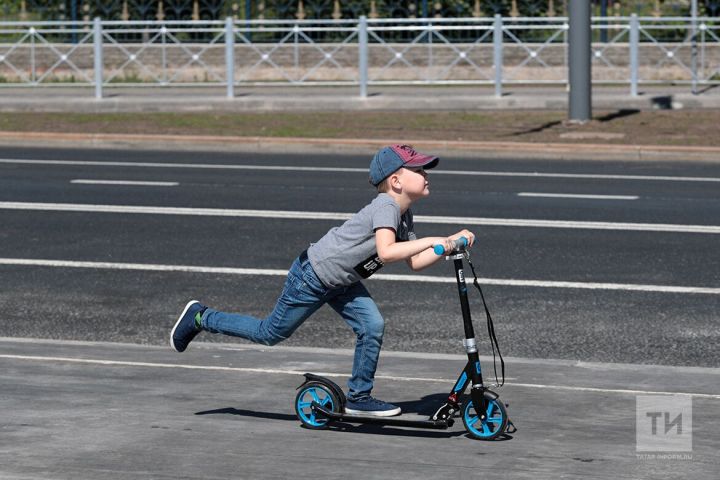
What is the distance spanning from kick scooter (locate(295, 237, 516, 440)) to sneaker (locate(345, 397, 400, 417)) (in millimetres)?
40

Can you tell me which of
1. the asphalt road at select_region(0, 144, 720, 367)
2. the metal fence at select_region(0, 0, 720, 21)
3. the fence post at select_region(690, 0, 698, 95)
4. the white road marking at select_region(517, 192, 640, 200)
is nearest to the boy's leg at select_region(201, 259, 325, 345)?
the asphalt road at select_region(0, 144, 720, 367)

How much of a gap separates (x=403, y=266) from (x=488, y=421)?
17.6 ft

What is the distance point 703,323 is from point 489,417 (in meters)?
3.50

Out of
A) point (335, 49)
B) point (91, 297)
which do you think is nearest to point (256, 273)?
point (91, 297)

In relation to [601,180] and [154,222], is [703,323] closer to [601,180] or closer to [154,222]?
[154,222]

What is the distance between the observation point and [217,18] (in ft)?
103

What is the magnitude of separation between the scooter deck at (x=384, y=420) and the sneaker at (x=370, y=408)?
4cm

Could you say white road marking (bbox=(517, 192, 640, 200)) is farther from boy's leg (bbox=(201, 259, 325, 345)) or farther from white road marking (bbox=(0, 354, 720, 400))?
boy's leg (bbox=(201, 259, 325, 345))

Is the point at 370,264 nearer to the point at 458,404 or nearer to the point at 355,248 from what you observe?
the point at 355,248

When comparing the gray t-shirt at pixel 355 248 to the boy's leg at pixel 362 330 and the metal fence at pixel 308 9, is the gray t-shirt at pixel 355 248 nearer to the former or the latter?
the boy's leg at pixel 362 330

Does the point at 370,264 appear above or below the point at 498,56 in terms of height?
above

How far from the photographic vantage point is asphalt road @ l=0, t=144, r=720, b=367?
914 cm

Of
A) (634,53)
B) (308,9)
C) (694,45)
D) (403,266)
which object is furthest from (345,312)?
(308,9)

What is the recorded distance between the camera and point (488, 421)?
6203mm
